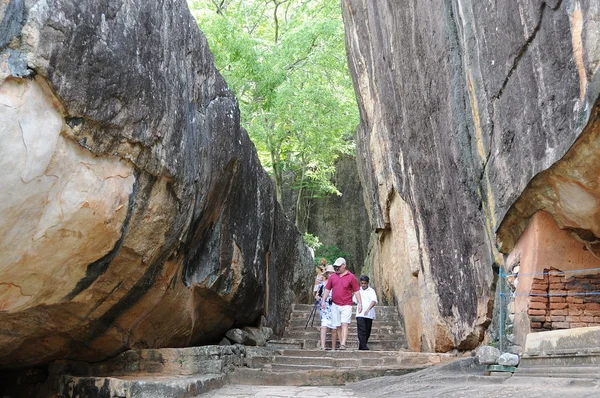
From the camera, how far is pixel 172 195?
262 inches

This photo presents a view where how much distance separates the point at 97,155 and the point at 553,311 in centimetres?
498

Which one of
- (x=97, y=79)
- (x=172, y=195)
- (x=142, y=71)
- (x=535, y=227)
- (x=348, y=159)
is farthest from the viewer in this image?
(x=348, y=159)

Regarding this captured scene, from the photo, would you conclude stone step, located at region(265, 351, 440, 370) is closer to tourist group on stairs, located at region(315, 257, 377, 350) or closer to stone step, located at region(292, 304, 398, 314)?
tourist group on stairs, located at region(315, 257, 377, 350)

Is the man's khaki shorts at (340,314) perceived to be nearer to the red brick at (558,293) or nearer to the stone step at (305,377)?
the stone step at (305,377)

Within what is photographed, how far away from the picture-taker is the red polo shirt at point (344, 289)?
10453 millimetres

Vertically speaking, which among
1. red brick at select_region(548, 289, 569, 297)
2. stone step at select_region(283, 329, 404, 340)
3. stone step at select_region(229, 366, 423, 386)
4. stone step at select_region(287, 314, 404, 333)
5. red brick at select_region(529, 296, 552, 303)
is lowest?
stone step at select_region(229, 366, 423, 386)

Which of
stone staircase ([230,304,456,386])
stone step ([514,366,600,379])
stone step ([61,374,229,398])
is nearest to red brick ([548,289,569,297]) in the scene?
stone step ([514,366,600,379])

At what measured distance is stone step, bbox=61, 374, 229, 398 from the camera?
6.13 meters

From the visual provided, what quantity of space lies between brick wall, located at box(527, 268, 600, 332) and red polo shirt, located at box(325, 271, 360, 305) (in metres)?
3.81

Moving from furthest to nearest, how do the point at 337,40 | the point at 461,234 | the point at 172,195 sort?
the point at 337,40
the point at 461,234
the point at 172,195

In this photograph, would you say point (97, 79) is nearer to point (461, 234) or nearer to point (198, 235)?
point (198, 235)

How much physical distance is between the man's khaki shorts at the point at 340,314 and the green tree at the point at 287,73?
7.37m

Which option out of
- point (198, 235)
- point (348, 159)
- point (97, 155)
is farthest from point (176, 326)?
point (348, 159)

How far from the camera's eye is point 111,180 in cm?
568
